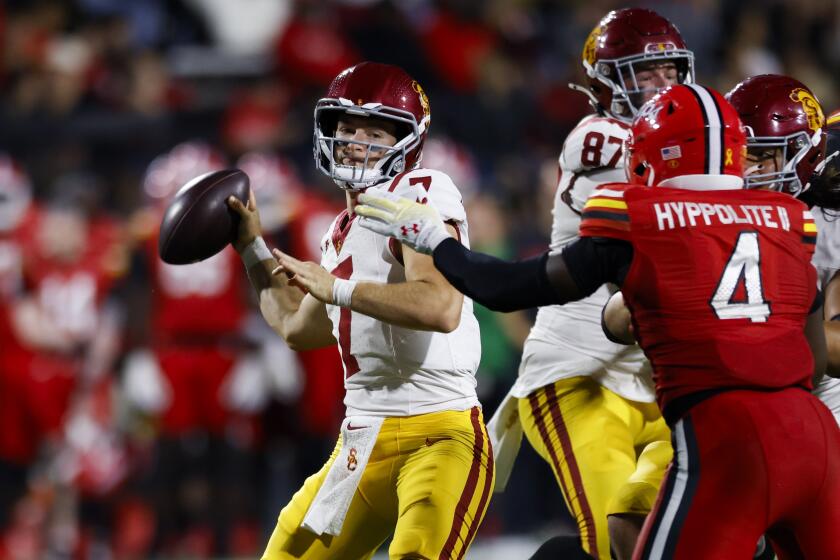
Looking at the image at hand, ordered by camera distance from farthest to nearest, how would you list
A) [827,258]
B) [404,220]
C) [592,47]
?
[592,47]
[827,258]
[404,220]

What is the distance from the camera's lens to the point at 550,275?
289 centimetres

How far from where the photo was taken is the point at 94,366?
7762 mm

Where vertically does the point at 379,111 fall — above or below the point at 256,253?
above

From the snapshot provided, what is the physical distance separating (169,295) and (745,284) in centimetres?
509

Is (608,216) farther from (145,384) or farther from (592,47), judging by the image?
(145,384)

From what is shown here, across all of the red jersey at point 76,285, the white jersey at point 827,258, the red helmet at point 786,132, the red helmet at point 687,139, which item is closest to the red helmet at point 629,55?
the red helmet at point 786,132

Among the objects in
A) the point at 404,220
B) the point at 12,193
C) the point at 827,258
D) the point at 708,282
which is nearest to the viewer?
the point at 708,282

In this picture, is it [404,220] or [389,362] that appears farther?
[389,362]

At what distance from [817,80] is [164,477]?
5.43 metres

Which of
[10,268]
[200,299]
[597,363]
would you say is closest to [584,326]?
[597,363]

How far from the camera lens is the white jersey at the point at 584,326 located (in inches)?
160

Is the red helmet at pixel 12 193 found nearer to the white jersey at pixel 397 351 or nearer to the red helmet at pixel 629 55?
the red helmet at pixel 629 55

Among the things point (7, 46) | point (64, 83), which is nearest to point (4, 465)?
point (64, 83)

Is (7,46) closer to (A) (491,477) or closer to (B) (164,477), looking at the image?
(B) (164,477)
